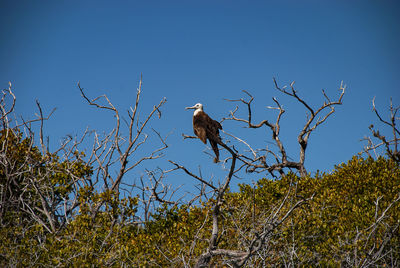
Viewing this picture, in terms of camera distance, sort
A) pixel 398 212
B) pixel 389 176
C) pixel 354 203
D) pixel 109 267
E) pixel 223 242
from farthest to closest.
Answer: pixel 389 176, pixel 354 203, pixel 398 212, pixel 223 242, pixel 109 267

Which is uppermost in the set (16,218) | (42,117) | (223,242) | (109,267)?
(42,117)

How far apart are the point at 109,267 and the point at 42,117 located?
5.40 metres

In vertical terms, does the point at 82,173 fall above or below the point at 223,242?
above

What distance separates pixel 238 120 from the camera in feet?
47.5

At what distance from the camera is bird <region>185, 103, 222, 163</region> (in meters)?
8.81

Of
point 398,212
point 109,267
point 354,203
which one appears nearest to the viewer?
point 109,267

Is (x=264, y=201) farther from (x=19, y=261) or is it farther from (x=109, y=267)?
(x=19, y=261)

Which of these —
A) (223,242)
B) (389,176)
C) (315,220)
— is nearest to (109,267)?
(223,242)

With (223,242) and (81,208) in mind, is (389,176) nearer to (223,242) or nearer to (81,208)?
(223,242)

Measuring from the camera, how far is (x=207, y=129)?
356 inches

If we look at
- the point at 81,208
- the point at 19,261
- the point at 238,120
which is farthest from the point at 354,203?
the point at 19,261

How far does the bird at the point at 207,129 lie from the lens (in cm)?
881

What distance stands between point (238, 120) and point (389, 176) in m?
4.91

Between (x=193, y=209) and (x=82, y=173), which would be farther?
(x=82, y=173)
